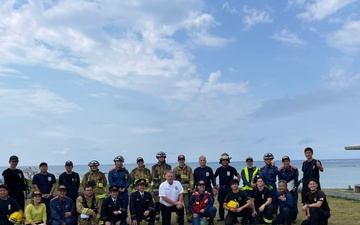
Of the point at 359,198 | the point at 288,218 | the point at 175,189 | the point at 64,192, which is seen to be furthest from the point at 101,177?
the point at 359,198

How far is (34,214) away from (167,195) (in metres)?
2.98

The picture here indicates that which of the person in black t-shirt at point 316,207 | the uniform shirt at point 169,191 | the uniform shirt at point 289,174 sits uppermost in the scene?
the uniform shirt at point 289,174

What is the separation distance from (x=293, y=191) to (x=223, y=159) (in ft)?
6.30

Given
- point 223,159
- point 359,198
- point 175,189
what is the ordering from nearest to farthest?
point 175,189 → point 223,159 → point 359,198

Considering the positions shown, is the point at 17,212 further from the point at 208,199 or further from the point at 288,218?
the point at 288,218

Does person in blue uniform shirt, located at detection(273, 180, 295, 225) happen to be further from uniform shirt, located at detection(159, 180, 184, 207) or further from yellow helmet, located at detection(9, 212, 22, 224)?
yellow helmet, located at detection(9, 212, 22, 224)

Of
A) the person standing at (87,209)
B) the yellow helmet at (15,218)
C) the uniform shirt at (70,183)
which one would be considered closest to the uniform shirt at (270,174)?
the person standing at (87,209)

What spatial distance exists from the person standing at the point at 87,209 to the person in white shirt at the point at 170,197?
154 cm

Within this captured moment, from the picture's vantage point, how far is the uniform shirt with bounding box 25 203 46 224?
8.86 meters

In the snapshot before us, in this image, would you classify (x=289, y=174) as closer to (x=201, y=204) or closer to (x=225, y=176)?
(x=225, y=176)

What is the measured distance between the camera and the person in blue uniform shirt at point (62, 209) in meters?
9.14

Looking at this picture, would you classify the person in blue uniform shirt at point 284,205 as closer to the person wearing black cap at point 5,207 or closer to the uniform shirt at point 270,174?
the uniform shirt at point 270,174

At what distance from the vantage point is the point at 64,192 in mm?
9367

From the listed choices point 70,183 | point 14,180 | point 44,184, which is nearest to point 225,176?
point 70,183
